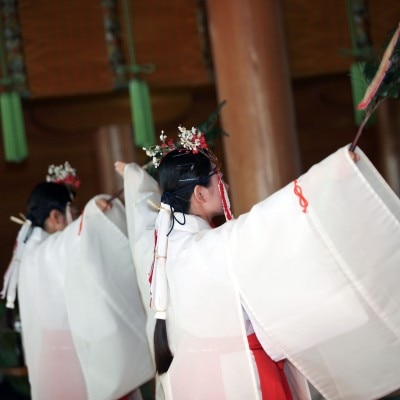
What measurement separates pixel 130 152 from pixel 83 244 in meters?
3.29

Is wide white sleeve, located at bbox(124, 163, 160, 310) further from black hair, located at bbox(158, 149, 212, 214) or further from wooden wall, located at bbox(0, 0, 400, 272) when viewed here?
wooden wall, located at bbox(0, 0, 400, 272)

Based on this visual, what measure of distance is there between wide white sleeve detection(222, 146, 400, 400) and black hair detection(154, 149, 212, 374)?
0.97 ft

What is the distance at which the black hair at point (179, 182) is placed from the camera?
2.81m

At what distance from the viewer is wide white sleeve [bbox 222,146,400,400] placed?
2.31 meters

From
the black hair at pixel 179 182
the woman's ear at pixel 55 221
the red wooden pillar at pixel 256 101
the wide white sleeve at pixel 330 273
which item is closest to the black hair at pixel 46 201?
the woman's ear at pixel 55 221

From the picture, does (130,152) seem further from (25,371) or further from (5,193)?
(25,371)

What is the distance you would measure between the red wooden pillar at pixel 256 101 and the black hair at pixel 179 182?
188 centimetres

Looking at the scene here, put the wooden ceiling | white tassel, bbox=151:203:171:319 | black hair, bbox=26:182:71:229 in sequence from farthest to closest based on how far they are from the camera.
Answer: the wooden ceiling → black hair, bbox=26:182:71:229 → white tassel, bbox=151:203:171:319

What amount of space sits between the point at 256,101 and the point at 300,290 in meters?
2.44

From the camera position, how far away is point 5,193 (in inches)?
291

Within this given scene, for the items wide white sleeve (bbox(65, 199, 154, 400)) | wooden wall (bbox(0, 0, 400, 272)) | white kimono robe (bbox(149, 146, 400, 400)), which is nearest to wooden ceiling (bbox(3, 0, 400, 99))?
wooden wall (bbox(0, 0, 400, 272))

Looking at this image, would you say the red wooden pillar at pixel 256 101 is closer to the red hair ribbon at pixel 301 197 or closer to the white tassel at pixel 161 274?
the white tassel at pixel 161 274

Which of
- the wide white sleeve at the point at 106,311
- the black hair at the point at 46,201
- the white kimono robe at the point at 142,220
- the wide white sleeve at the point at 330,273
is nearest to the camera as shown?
the wide white sleeve at the point at 330,273

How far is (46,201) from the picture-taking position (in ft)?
14.3
